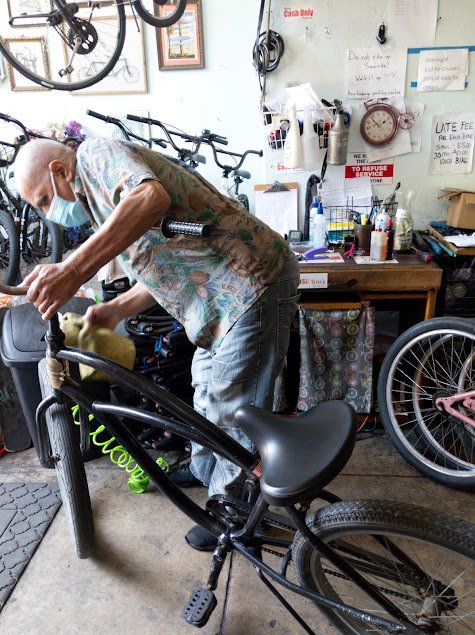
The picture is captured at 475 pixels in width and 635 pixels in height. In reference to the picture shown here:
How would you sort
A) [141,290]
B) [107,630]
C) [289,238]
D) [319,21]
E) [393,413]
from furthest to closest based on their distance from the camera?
[289,238] < [319,21] < [393,413] < [141,290] < [107,630]

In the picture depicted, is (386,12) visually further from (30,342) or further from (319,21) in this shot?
(30,342)

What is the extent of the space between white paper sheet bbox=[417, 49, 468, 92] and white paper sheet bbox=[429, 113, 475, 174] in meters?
0.15

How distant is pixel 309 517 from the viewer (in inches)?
49.0

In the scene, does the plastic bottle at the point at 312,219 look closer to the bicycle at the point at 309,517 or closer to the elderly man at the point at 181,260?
the elderly man at the point at 181,260

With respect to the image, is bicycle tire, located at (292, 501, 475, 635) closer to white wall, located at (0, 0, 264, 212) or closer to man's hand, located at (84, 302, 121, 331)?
man's hand, located at (84, 302, 121, 331)

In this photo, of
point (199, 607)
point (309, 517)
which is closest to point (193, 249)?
point (309, 517)

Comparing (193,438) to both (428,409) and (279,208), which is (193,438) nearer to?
(428,409)

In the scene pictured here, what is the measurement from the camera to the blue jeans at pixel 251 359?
4.95 ft

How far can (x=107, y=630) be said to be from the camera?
1.55 metres

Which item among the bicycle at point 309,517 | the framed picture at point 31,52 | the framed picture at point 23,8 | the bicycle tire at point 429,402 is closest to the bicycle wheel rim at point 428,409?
the bicycle tire at point 429,402

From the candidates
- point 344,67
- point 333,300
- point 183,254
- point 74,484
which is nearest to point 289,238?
point 333,300

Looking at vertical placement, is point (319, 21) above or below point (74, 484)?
above

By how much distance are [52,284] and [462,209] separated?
82.4 inches

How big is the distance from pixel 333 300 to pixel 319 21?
1.41m
